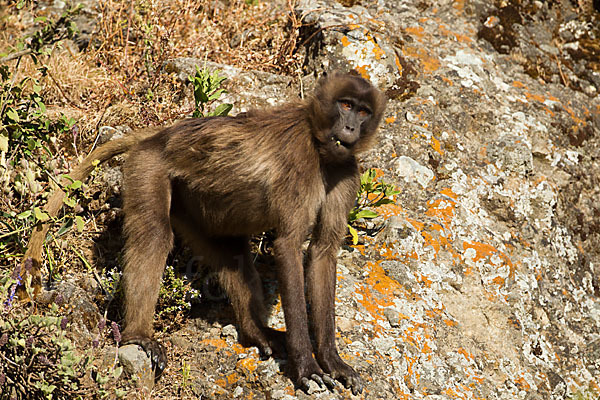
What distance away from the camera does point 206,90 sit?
5.56 metres

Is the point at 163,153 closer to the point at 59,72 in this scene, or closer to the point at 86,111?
the point at 86,111

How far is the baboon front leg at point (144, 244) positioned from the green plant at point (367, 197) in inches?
58.8

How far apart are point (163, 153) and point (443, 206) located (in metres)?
2.41

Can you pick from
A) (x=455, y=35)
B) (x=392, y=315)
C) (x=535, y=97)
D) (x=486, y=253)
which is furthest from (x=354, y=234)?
(x=455, y=35)

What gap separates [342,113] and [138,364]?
2122mm

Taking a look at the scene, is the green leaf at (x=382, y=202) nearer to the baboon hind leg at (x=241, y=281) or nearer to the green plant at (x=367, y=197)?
the green plant at (x=367, y=197)

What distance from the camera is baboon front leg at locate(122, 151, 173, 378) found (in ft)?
15.0

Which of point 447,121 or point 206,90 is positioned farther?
point 447,121

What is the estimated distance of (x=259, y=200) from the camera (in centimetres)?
470

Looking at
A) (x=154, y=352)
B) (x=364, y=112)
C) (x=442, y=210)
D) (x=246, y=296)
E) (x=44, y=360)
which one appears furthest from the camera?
(x=442, y=210)

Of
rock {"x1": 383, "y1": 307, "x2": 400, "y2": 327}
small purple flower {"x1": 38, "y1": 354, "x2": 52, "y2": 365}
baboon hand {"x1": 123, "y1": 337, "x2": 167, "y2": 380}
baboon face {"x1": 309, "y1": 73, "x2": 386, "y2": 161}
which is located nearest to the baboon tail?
small purple flower {"x1": 38, "y1": 354, "x2": 52, "y2": 365}

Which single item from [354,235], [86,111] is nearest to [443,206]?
[354,235]

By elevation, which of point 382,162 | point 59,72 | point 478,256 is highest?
point 59,72

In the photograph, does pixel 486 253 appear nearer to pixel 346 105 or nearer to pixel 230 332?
pixel 346 105
